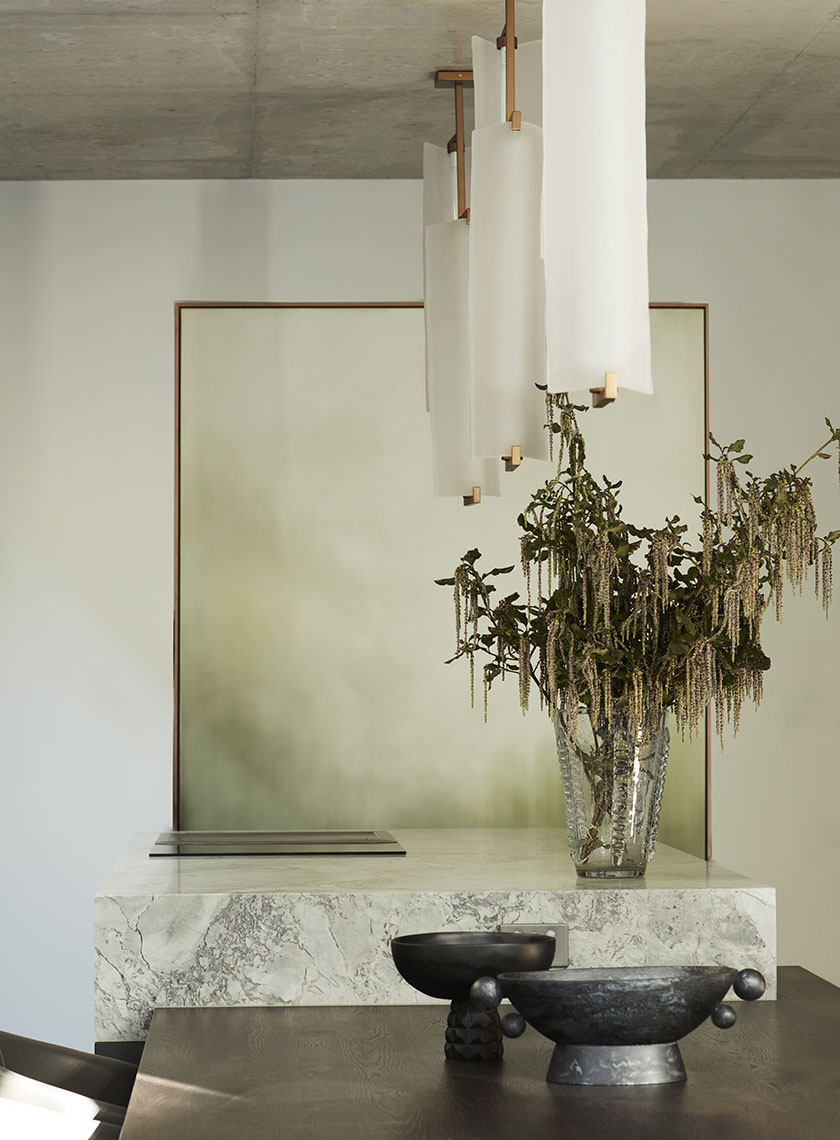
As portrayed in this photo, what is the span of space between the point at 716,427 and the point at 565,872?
1813mm

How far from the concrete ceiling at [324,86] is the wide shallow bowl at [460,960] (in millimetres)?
1944

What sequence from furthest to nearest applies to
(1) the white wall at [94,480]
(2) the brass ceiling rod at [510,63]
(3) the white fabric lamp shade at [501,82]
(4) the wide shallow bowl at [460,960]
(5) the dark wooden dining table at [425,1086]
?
(1) the white wall at [94,480] → (3) the white fabric lamp shade at [501,82] → (2) the brass ceiling rod at [510,63] → (4) the wide shallow bowl at [460,960] → (5) the dark wooden dining table at [425,1086]

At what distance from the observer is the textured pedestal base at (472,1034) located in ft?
6.54

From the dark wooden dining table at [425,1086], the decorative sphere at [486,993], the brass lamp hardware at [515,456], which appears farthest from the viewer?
the brass lamp hardware at [515,456]

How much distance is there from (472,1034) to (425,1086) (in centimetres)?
14

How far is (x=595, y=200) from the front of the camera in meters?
1.79

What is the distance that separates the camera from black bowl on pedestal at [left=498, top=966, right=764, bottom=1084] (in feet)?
5.76

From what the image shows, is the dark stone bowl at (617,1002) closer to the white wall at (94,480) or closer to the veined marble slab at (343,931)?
the veined marble slab at (343,931)

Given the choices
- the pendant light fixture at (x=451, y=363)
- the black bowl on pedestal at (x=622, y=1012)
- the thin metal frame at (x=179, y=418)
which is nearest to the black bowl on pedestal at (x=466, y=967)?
the black bowl on pedestal at (x=622, y=1012)

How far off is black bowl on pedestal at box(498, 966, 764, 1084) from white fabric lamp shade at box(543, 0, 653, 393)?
778 millimetres

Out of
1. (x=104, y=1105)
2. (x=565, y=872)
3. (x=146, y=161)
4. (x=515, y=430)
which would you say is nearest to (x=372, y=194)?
(x=146, y=161)

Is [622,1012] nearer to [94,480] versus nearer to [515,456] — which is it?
[515,456]

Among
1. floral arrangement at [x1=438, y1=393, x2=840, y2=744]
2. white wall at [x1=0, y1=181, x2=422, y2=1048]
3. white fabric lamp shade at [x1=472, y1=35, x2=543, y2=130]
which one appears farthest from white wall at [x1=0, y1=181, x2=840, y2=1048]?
floral arrangement at [x1=438, y1=393, x2=840, y2=744]

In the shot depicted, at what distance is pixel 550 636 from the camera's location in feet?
7.63
